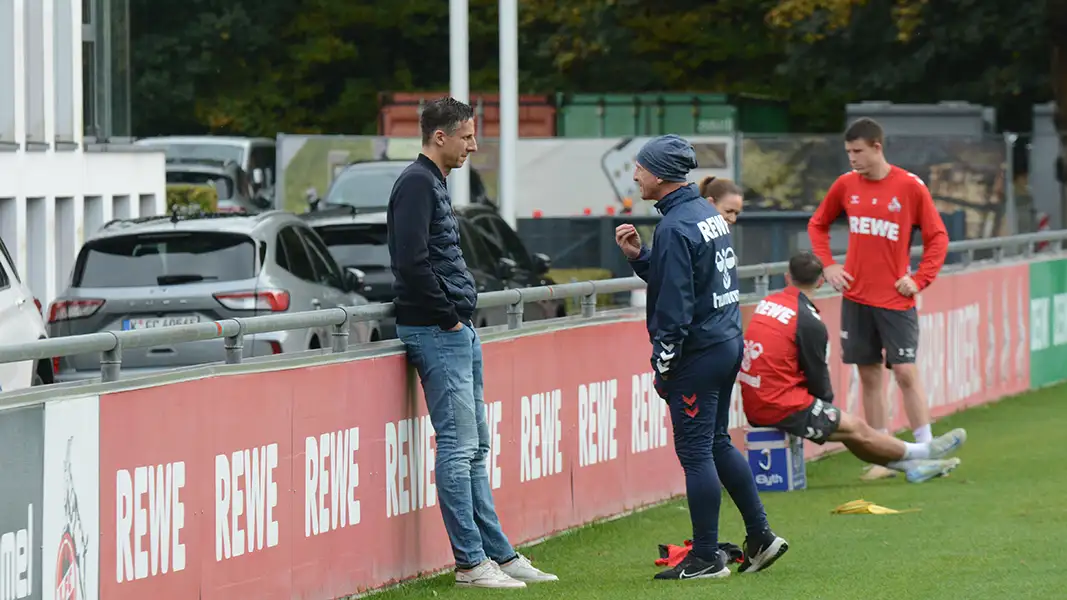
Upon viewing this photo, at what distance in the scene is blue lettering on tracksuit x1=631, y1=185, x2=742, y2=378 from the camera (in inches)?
323

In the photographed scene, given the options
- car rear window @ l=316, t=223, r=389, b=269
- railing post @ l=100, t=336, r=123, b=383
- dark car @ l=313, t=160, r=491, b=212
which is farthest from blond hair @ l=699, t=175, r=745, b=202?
dark car @ l=313, t=160, r=491, b=212

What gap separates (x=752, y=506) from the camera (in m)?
8.63

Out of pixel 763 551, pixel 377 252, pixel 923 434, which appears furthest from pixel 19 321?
pixel 377 252

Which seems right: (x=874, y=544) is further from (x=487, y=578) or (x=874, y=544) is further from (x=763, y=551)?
(x=487, y=578)

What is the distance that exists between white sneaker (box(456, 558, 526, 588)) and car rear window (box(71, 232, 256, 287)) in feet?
21.7

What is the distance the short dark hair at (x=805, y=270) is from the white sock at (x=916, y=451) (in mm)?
1140

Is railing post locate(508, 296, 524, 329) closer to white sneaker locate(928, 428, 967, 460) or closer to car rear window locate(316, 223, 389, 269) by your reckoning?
white sneaker locate(928, 428, 967, 460)

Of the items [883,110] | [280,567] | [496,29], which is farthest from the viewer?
[496,29]

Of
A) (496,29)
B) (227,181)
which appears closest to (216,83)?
(496,29)

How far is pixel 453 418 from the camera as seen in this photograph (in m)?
8.38

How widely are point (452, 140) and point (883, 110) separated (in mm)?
27825

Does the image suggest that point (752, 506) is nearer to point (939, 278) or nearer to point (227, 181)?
point (939, 278)

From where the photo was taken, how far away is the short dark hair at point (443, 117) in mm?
8266

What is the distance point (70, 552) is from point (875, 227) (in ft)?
22.0
